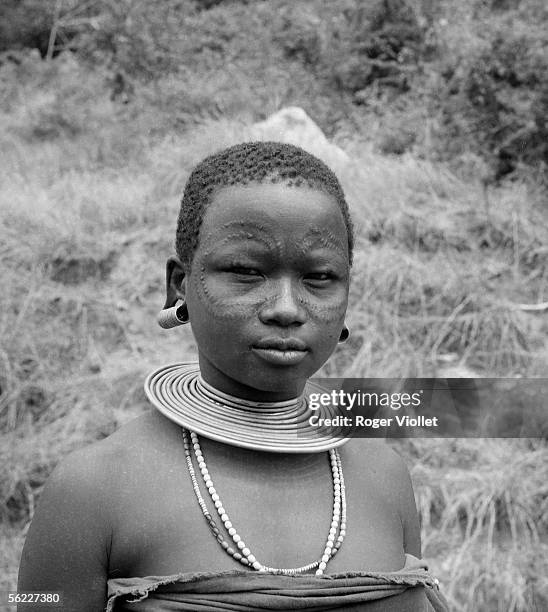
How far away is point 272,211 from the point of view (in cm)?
138

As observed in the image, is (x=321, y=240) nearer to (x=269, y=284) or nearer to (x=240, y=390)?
(x=269, y=284)

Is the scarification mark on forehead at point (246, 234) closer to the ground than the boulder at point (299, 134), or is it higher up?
higher up

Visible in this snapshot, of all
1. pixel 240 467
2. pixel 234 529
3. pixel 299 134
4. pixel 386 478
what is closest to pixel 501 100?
pixel 299 134

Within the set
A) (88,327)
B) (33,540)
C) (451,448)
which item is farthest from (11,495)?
(33,540)

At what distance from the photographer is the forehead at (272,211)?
4.51 feet

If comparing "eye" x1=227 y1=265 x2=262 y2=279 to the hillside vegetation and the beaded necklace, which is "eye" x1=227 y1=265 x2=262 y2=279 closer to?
the beaded necklace

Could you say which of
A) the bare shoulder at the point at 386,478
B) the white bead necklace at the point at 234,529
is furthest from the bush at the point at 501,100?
the white bead necklace at the point at 234,529

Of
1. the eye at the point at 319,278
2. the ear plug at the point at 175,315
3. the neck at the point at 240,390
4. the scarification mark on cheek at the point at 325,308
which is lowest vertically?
the neck at the point at 240,390

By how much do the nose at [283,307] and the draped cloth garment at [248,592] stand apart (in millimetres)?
435

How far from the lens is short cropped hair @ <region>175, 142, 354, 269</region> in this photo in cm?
143

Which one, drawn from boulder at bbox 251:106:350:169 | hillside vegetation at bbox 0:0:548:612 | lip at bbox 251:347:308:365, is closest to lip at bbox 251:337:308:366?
lip at bbox 251:347:308:365

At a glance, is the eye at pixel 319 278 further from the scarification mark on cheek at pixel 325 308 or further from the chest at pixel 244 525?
the chest at pixel 244 525

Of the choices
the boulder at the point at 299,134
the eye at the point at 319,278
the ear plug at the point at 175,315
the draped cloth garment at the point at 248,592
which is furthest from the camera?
the boulder at the point at 299,134

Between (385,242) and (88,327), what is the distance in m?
1.95
